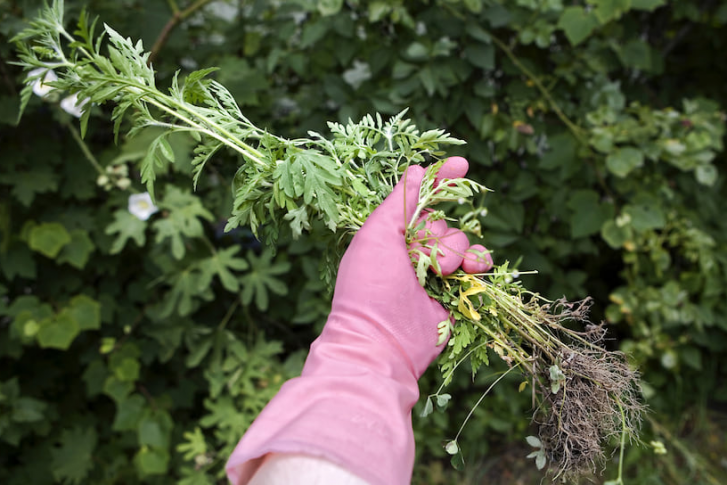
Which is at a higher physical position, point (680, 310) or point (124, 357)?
point (680, 310)

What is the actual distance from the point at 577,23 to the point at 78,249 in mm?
1800

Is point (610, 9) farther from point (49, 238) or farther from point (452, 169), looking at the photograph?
point (49, 238)

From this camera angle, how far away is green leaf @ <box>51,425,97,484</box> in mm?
1933

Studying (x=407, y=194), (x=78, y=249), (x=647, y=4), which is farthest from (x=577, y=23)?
(x=78, y=249)

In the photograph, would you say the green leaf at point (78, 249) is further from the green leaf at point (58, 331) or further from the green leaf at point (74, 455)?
the green leaf at point (74, 455)

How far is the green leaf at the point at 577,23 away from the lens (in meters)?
1.69

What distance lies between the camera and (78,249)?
1814 mm

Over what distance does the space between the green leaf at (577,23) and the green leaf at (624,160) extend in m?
0.40

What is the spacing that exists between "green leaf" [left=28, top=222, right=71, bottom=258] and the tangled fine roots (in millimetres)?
1565

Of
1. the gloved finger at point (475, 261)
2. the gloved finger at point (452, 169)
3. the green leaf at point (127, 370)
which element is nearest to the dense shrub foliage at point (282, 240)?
the green leaf at point (127, 370)

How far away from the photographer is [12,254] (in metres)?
1.79

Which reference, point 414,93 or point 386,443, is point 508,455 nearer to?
point 414,93

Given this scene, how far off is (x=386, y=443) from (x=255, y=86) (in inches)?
56.2

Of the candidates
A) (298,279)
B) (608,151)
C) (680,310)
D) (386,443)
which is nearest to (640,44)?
(608,151)
